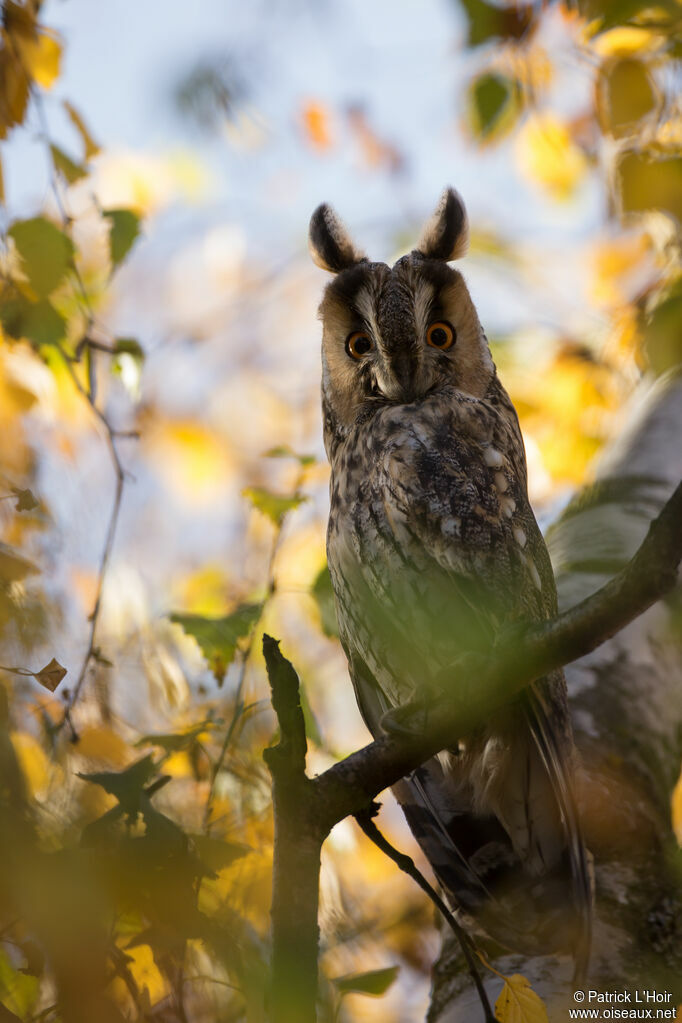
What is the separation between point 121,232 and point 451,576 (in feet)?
3.07

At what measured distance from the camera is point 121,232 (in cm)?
179

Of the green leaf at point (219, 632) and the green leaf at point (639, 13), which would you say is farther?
the green leaf at point (219, 632)

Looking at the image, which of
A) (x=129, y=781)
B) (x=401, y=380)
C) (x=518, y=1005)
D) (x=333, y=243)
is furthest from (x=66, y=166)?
(x=518, y=1005)

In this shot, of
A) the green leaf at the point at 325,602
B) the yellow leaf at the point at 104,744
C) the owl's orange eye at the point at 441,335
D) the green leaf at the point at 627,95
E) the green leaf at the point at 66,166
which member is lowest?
the yellow leaf at the point at 104,744

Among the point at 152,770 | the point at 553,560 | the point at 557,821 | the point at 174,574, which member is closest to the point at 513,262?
the point at 174,574

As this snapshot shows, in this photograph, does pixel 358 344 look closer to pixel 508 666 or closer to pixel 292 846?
pixel 508 666

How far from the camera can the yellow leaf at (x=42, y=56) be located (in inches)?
69.2

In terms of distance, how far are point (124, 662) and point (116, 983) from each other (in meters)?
0.95

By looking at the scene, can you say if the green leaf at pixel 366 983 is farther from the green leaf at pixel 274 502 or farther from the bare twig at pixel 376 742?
the green leaf at pixel 274 502

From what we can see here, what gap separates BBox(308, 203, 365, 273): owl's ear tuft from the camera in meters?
2.17

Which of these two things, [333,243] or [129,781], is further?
[333,243]

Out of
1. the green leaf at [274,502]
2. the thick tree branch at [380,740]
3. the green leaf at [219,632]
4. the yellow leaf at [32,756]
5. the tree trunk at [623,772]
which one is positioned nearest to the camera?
the thick tree branch at [380,740]

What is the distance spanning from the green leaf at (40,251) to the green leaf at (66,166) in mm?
132

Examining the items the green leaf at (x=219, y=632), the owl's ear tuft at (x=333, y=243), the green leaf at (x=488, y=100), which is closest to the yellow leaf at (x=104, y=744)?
the green leaf at (x=219, y=632)
